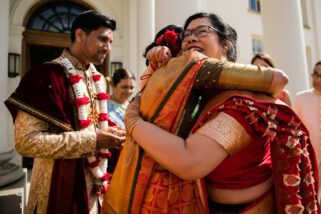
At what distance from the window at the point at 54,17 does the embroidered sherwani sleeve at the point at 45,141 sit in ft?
20.4

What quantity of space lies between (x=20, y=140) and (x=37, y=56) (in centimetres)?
660

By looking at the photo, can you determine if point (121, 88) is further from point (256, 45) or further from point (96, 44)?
point (256, 45)

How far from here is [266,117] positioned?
1.02m

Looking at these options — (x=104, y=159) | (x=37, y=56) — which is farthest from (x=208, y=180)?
(x=37, y=56)

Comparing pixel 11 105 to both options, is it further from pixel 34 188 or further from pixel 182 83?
pixel 182 83

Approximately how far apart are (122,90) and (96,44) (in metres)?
1.78

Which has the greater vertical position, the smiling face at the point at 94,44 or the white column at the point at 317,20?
the white column at the point at 317,20

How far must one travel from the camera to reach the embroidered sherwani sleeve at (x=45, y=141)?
1.59m

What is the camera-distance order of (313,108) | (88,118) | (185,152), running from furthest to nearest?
Answer: (313,108)
(88,118)
(185,152)

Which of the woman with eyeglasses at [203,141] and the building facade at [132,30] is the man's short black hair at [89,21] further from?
the building facade at [132,30]

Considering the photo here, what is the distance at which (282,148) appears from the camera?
1.10m

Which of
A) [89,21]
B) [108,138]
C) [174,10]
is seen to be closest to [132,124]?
[108,138]

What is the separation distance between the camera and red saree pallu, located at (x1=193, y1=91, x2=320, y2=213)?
1.02 meters

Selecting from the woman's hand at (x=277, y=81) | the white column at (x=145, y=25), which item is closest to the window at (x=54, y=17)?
the white column at (x=145, y=25)
